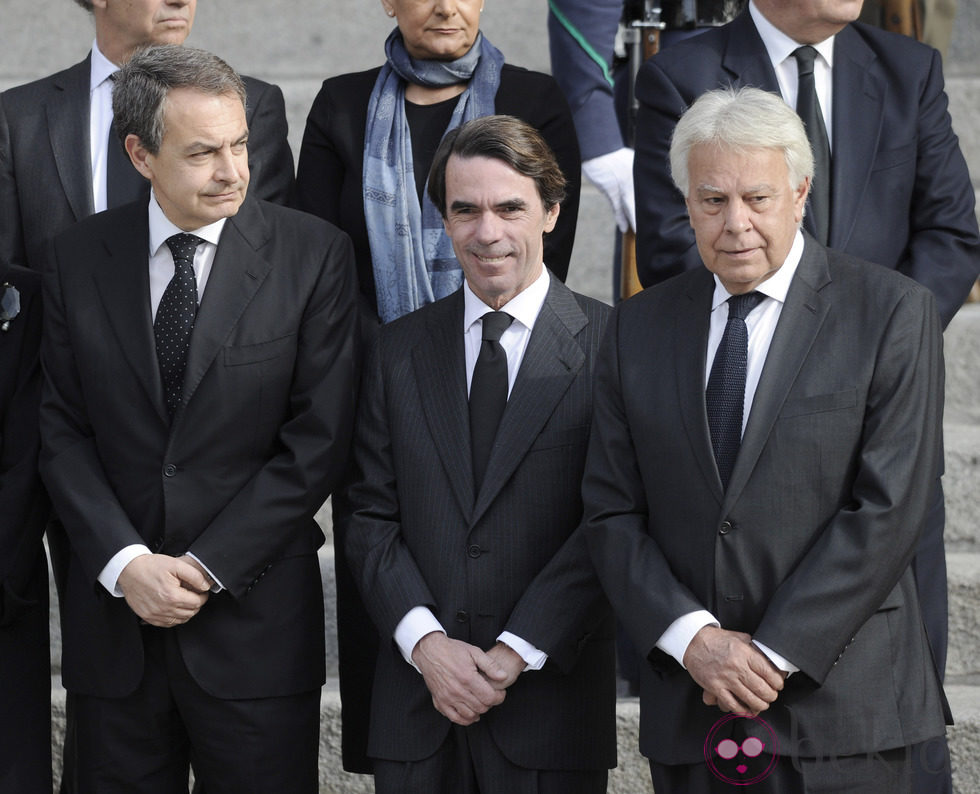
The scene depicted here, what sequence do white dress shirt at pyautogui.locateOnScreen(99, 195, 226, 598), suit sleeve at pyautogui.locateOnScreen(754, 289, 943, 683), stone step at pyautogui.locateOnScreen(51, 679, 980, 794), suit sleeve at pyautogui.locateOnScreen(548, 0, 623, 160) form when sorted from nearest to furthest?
suit sleeve at pyautogui.locateOnScreen(754, 289, 943, 683)
white dress shirt at pyautogui.locateOnScreen(99, 195, 226, 598)
stone step at pyautogui.locateOnScreen(51, 679, 980, 794)
suit sleeve at pyautogui.locateOnScreen(548, 0, 623, 160)

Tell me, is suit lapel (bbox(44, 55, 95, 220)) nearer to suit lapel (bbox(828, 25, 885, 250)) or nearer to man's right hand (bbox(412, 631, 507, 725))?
man's right hand (bbox(412, 631, 507, 725))

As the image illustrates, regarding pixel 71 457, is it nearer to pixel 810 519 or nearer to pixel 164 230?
pixel 164 230

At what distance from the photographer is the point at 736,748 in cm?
282

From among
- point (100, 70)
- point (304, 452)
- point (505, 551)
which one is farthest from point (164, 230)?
point (505, 551)

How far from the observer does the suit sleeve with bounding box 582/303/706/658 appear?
2.83 metres

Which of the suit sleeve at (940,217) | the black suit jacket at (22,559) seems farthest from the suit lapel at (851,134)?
the black suit jacket at (22,559)

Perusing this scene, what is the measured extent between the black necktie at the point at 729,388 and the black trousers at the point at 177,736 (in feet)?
3.45

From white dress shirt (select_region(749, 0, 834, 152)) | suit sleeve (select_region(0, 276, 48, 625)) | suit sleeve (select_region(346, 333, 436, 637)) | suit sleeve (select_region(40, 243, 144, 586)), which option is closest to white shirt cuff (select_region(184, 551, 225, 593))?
suit sleeve (select_region(40, 243, 144, 586))

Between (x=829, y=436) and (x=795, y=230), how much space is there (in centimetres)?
40

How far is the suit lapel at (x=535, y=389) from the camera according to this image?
3137 mm

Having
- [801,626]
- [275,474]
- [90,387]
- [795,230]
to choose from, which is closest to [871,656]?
[801,626]

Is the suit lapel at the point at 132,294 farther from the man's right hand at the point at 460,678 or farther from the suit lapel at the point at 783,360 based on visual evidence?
the suit lapel at the point at 783,360

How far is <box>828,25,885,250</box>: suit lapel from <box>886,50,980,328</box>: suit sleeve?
0.39 feet

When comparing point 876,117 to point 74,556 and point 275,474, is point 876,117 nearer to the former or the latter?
point 275,474
